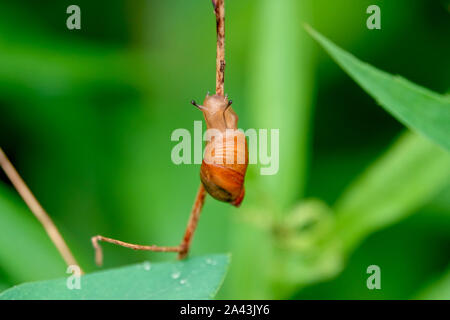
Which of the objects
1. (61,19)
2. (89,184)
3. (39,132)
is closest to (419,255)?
(89,184)

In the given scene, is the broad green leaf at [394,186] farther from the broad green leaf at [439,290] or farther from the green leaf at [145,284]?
the green leaf at [145,284]

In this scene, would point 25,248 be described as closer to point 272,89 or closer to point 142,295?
point 142,295

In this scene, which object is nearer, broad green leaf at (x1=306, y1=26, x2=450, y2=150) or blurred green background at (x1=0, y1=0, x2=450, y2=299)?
broad green leaf at (x1=306, y1=26, x2=450, y2=150)


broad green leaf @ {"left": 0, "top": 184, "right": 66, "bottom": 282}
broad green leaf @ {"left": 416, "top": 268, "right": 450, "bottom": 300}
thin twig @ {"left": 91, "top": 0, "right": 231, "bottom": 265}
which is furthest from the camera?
broad green leaf @ {"left": 0, "top": 184, "right": 66, "bottom": 282}

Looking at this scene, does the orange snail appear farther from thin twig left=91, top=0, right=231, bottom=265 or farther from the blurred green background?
the blurred green background

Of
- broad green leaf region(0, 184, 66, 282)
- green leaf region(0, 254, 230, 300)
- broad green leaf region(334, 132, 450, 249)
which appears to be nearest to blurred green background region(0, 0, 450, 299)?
broad green leaf region(0, 184, 66, 282)

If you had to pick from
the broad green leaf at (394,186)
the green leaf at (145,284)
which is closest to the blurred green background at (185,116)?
the broad green leaf at (394,186)
